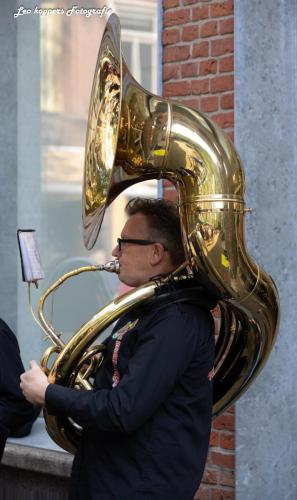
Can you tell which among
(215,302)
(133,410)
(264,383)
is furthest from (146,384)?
(264,383)

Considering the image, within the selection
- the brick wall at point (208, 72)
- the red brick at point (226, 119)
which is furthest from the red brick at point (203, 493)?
the red brick at point (226, 119)

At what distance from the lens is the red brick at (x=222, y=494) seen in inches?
162

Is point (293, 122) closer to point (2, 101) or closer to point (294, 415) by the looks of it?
point (294, 415)

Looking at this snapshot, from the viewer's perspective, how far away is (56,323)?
205 inches

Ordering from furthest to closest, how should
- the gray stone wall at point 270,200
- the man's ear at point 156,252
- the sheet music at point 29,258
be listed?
the gray stone wall at point 270,200 → the sheet music at point 29,258 → the man's ear at point 156,252

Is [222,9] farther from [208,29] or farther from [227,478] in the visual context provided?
[227,478]

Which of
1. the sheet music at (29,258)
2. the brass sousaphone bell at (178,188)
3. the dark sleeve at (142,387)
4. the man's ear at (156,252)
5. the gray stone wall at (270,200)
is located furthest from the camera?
the gray stone wall at (270,200)

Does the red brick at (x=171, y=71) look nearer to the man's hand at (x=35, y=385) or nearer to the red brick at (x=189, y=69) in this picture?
the red brick at (x=189, y=69)

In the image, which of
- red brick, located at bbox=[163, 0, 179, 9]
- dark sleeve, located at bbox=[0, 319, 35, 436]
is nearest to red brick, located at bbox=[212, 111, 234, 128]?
red brick, located at bbox=[163, 0, 179, 9]

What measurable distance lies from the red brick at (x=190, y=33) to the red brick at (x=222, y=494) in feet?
6.76

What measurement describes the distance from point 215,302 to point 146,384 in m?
0.37

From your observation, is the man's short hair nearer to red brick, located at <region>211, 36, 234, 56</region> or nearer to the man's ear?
the man's ear

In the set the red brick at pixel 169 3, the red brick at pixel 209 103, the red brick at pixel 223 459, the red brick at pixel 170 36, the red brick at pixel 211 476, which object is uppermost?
the red brick at pixel 169 3

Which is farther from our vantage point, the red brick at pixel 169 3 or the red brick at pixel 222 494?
the red brick at pixel 169 3
